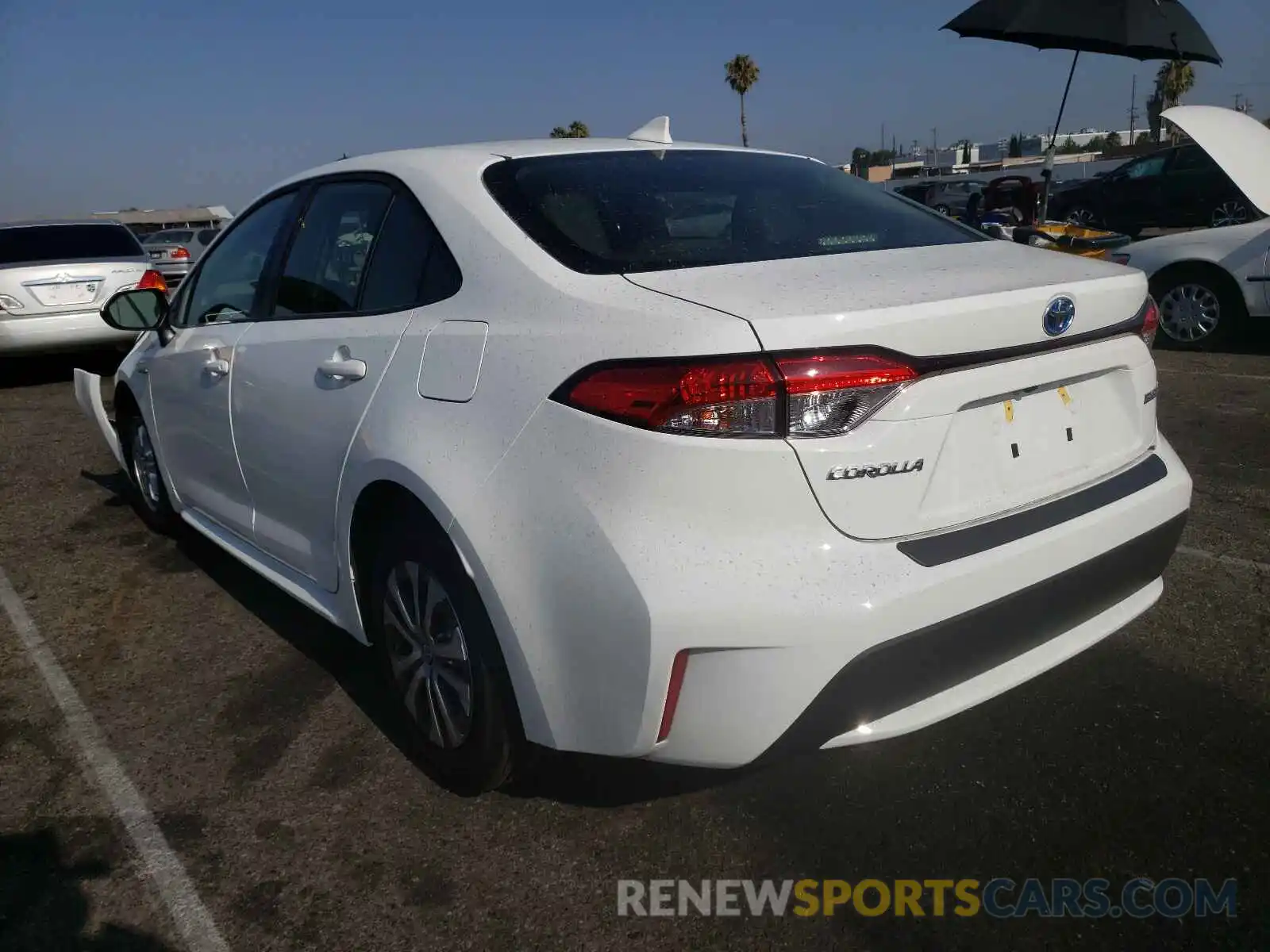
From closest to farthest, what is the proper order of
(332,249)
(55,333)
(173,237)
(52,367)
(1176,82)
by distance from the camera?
(332,249)
(55,333)
(52,367)
(173,237)
(1176,82)

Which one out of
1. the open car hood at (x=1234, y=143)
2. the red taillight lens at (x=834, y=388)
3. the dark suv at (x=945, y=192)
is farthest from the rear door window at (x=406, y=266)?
the dark suv at (x=945, y=192)

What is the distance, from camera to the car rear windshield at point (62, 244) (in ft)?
31.5

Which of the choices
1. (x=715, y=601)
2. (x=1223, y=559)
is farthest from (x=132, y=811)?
(x=1223, y=559)

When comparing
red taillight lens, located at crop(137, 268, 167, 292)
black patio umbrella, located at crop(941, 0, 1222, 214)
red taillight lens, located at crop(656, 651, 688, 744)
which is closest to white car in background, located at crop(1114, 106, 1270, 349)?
black patio umbrella, located at crop(941, 0, 1222, 214)

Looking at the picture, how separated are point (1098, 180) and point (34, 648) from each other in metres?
18.3

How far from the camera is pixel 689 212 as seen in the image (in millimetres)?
2578

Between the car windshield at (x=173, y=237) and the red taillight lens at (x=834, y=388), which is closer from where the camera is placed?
the red taillight lens at (x=834, y=388)

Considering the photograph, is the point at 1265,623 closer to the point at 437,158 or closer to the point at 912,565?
the point at 912,565

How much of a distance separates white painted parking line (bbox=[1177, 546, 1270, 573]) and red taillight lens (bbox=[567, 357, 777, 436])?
2684 millimetres

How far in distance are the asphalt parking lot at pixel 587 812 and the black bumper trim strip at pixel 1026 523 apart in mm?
666

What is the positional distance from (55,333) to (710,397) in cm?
914

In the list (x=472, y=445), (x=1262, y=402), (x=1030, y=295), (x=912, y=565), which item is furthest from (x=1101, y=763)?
(x=1262, y=402)

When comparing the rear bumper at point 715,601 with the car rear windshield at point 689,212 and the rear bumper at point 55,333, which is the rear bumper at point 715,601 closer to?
the car rear windshield at point 689,212

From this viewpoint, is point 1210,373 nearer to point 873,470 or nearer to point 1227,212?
point 873,470
